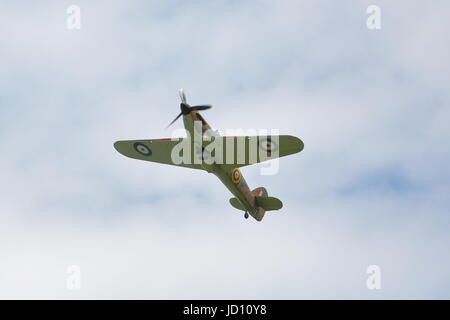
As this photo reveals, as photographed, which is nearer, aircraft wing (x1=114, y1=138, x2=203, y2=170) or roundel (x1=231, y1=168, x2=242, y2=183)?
roundel (x1=231, y1=168, x2=242, y2=183)

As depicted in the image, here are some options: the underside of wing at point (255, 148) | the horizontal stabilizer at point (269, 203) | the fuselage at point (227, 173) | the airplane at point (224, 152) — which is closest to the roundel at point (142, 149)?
the airplane at point (224, 152)

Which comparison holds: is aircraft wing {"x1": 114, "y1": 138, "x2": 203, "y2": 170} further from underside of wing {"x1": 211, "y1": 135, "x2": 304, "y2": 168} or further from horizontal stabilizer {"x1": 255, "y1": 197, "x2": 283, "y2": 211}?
horizontal stabilizer {"x1": 255, "y1": 197, "x2": 283, "y2": 211}

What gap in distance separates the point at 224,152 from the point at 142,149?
4.51 meters

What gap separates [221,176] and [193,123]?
10.6ft

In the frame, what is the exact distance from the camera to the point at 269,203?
2955cm

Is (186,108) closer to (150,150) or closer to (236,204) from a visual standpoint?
(150,150)

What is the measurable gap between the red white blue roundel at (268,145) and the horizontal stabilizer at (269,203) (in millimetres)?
4553

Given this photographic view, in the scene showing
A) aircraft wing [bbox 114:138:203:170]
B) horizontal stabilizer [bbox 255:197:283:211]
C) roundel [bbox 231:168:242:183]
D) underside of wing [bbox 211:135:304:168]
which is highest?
aircraft wing [bbox 114:138:203:170]

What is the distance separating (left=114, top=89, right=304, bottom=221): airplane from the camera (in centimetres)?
2458

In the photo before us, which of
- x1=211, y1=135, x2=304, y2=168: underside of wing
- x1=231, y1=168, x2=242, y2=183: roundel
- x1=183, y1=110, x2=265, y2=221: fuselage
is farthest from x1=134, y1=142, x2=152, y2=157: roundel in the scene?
x1=231, y1=168, x2=242, y2=183: roundel

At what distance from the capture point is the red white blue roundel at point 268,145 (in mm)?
24906

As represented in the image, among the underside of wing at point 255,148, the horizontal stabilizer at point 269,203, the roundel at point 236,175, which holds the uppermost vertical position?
the underside of wing at point 255,148

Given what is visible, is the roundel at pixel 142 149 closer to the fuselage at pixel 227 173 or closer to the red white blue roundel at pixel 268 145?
the fuselage at pixel 227 173
